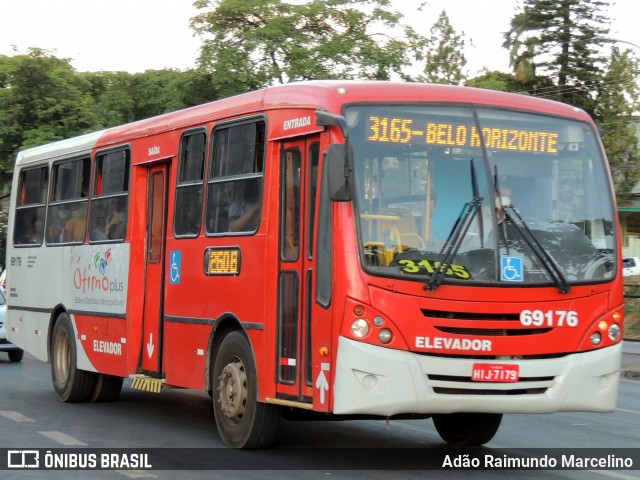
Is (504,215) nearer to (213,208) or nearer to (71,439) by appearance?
(213,208)

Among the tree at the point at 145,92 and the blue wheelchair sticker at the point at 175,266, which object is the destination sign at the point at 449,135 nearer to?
the blue wheelchair sticker at the point at 175,266

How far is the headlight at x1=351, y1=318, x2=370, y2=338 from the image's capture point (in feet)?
28.9

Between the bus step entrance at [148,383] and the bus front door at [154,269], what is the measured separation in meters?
0.11

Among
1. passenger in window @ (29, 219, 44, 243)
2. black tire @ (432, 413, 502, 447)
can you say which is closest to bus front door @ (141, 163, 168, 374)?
black tire @ (432, 413, 502, 447)

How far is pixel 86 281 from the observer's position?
1417 centimetres

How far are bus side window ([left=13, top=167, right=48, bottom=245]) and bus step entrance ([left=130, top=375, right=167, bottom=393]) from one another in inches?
157

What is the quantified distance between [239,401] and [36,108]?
29271 mm

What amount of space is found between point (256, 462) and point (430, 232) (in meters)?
2.26

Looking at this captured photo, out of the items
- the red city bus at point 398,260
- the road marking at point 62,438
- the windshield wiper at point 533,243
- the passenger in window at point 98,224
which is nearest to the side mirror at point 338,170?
the red city bus at point 398,260

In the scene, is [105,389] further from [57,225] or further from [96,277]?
[57,225]

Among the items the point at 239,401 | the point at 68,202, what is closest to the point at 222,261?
the point at 239,401

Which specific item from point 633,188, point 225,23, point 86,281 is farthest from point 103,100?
point 86,281

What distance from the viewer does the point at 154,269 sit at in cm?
1250

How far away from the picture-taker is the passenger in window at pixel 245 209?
10.3 m
